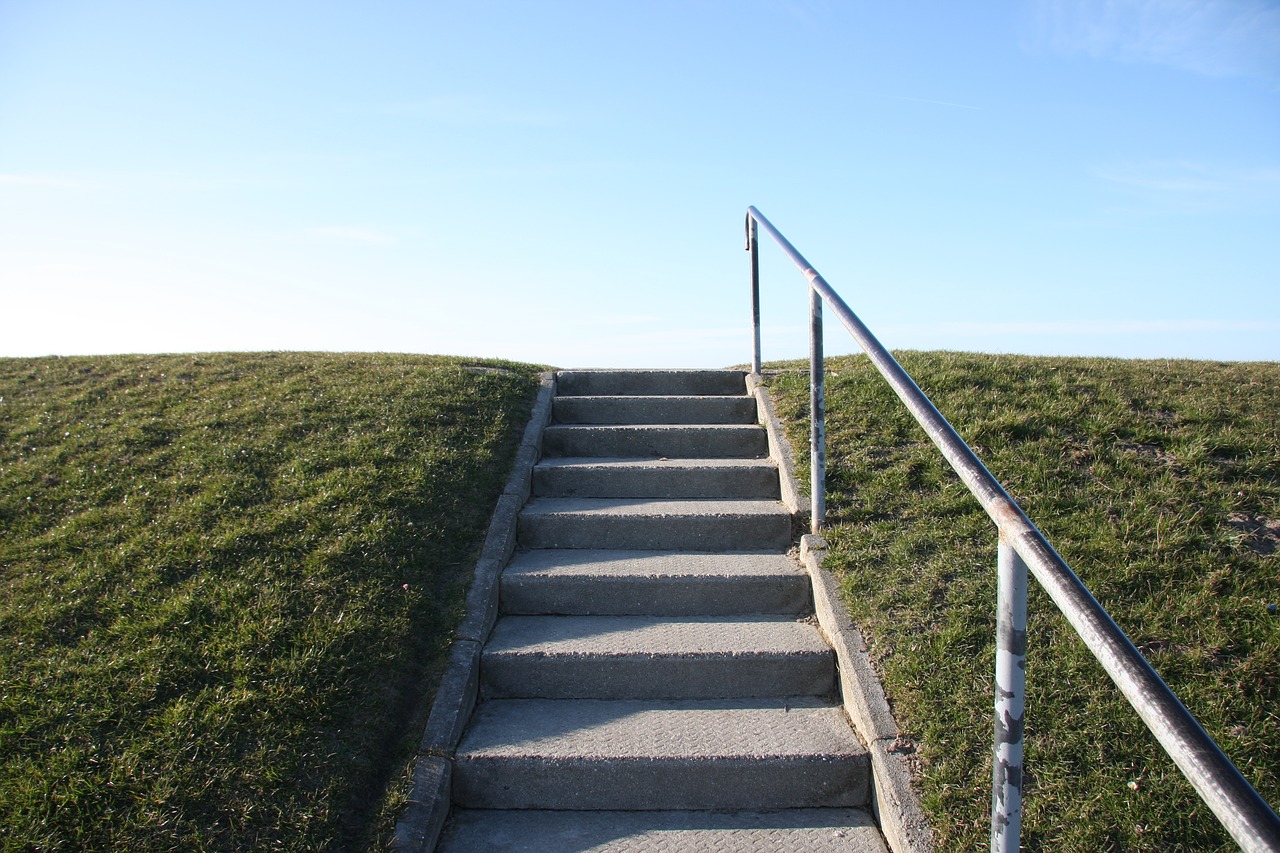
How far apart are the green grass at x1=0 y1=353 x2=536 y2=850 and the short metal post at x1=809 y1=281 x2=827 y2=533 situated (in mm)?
1813

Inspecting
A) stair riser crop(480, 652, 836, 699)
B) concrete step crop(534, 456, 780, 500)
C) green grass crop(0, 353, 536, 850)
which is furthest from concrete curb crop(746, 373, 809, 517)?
green grass crop(0, 353, 536, 850)

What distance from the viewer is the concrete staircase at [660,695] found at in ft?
9.44

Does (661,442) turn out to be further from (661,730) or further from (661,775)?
(661,775)

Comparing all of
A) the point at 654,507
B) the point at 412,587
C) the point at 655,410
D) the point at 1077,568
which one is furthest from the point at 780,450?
the point at 412,587

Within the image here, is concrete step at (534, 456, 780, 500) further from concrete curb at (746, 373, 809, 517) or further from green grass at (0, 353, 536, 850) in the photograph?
green grass at (0, 353, 536, 850)

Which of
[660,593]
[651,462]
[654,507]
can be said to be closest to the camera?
[660,593]

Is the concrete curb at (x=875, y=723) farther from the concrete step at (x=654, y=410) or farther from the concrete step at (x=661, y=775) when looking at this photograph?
the concrete step at (x=654, y=410)

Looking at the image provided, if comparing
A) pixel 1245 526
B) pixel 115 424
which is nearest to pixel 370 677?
pixel 115 424

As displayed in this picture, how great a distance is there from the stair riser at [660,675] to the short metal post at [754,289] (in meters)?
3.17

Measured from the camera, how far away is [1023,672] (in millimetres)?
2004

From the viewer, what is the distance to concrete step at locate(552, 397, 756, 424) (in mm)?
5875

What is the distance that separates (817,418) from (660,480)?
1192 mm

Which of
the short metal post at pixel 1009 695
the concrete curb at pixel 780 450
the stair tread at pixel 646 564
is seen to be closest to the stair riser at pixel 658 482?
the concrete curb at pixel 780 450

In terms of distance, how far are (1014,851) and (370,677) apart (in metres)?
2.31
